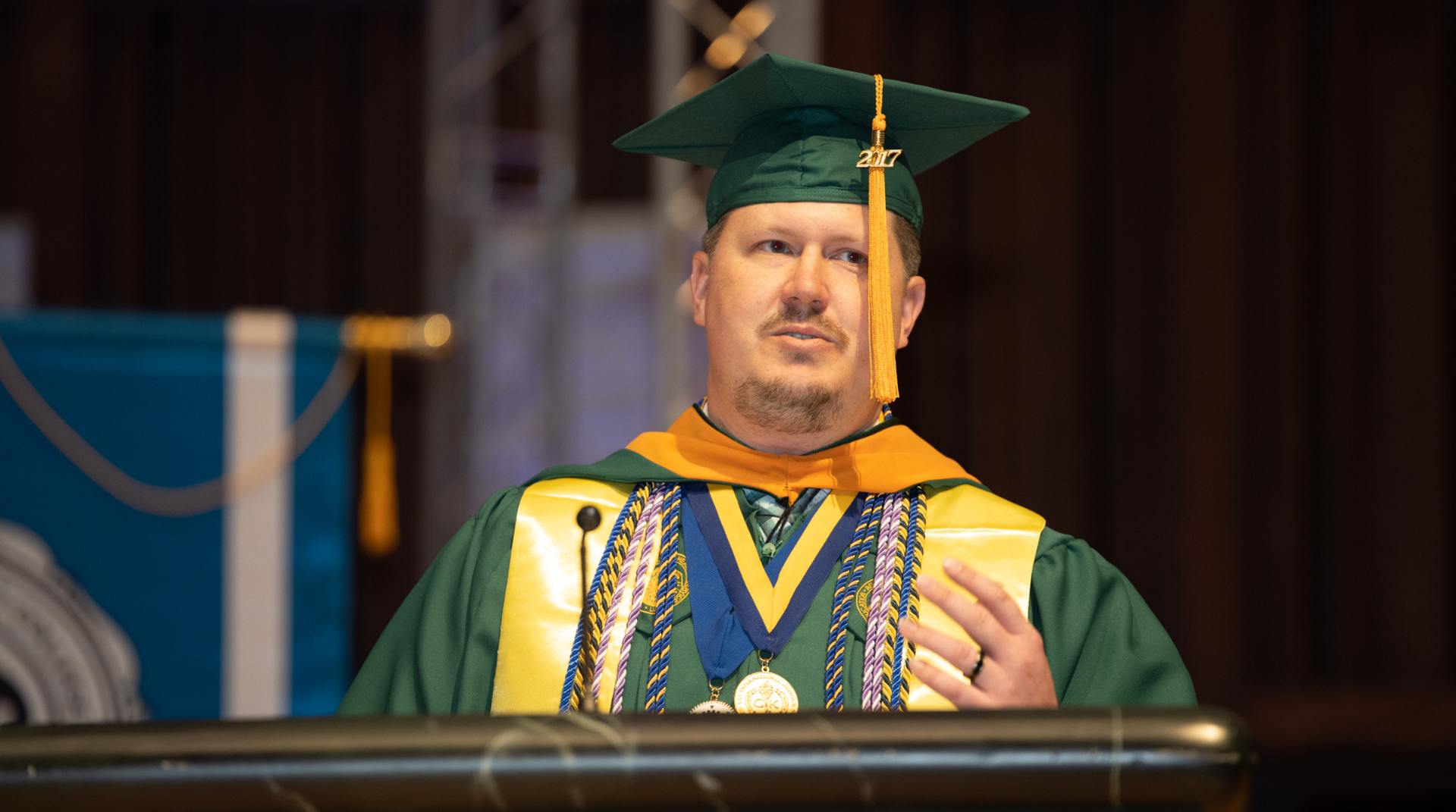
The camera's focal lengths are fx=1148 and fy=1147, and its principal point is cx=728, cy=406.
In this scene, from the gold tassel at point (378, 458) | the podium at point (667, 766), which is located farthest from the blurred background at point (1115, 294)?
the podium at point (667, 766)

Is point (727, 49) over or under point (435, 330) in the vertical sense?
over

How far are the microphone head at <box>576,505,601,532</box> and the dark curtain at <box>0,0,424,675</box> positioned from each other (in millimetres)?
3988

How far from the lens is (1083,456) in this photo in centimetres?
468

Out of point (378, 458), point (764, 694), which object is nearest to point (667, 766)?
point (764, 694)

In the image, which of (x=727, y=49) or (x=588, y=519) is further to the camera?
(x=727, y=49)

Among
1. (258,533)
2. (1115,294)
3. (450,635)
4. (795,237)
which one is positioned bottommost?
(258,533)

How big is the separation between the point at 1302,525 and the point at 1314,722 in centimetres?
75

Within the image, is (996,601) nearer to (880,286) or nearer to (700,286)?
(880,286)

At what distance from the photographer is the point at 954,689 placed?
3.69 feet

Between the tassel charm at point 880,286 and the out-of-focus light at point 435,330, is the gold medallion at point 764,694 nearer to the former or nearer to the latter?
the tassel charm at point 880,286

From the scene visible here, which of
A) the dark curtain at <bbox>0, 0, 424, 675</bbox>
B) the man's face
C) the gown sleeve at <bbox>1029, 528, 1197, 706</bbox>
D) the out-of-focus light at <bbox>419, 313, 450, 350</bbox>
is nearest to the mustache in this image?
the man's face

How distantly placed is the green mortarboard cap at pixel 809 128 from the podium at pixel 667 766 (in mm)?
894

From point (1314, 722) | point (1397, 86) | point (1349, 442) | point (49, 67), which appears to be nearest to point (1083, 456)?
point (1349, 442)

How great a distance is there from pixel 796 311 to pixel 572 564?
430 mm
